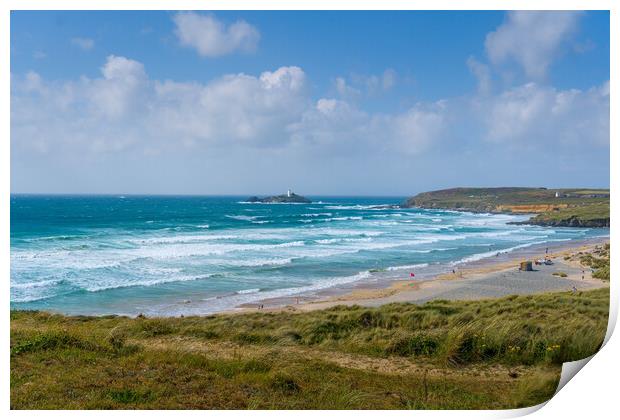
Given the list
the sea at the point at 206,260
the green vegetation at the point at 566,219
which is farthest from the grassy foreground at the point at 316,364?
the green vegetation at the point at 566,219

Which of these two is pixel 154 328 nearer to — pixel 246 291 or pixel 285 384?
pixel 285 384

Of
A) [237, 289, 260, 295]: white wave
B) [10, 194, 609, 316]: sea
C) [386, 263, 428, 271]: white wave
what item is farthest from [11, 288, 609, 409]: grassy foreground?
[386, 263, 428, 271]: white wave

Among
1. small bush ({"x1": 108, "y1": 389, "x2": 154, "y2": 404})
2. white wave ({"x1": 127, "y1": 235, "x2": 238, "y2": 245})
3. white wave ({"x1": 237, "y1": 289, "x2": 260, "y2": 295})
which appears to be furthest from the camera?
white wave ({"x1": 127, "y1": 235, "x2": 238, "y2": 245})

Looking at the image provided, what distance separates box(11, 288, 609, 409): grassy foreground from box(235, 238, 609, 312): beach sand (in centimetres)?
534

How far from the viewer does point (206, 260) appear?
2164 cm

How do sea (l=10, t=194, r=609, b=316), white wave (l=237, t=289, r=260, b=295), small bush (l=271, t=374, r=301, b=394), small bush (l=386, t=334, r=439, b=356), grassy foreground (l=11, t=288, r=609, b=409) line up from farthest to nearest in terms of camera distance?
white wave (l=237, t=289, r=260, b=295) → sea (l=10, t=194, r=609, b=316) → small bush (l=386, t=334, r=439, b=356) → small bush (l=271, t=374, r=301, b=394) → grassy foreground (l=11, t=288, r=609, b=409)

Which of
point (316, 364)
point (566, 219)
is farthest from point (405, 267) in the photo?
point (566, 219)

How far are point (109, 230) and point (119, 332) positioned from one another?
27.3 metres

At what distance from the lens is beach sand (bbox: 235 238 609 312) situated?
44.9 feet

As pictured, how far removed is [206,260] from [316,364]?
16.4m

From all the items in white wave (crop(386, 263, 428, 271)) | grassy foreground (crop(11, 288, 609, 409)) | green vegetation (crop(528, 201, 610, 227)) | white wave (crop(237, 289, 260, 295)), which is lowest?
white wave (crop(237, 289, 260, 295))

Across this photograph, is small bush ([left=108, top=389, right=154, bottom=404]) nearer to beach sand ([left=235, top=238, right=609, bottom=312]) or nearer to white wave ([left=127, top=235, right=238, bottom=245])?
beach sand ([left=235, top=238, right=609, bottom=312])

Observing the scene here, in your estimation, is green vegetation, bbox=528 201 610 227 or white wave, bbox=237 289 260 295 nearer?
white wave, bbox=237 289 260 295

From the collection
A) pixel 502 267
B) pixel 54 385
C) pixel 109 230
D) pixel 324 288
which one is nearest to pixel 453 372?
pixel 54 385
